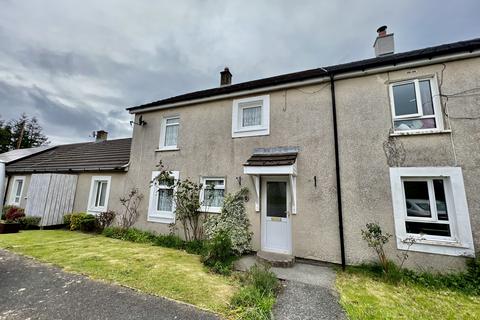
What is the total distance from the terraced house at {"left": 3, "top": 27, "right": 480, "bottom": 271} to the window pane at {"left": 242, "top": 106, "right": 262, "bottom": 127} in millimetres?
52

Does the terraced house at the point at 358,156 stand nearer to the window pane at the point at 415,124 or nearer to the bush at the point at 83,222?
the window pane at the point at 415,124

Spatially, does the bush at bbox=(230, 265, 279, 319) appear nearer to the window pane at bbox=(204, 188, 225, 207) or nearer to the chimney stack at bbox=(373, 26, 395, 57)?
the window pane at bbox=(204, 188, 225, 207)

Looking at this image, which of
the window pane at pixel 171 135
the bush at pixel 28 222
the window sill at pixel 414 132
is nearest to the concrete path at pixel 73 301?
the window pane at pixel 171 135

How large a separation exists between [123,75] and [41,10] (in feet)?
27.7

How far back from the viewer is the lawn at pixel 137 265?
4.37 m

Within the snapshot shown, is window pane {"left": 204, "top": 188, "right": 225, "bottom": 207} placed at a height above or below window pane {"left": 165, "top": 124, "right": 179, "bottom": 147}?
below

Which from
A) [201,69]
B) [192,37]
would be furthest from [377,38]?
[201,69]

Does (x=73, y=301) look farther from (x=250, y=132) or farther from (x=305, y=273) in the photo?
(x=250, y=132)

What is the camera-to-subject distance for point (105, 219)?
10.5m

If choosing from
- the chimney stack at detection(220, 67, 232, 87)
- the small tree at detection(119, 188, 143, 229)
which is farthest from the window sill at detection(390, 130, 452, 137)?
the small tree at detection(119, 188, 143, 229)

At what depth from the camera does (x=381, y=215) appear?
5910 millimetres

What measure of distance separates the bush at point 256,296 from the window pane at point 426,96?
6911 millimetres

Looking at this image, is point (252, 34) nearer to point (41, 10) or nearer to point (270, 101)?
point (270, 101)

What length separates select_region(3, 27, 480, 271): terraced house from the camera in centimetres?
545
